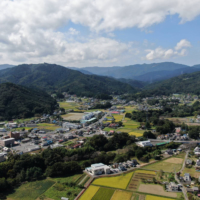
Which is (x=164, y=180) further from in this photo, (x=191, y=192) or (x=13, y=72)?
(x=13, y=72)

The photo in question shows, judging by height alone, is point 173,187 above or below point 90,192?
above

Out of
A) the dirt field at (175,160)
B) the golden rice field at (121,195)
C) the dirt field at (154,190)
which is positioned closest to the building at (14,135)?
the golden rice field at (121,195)

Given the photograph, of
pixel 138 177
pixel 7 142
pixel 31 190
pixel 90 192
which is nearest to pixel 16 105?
pixel 7 142

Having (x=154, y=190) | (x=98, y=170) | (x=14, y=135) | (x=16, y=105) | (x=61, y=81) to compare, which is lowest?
(x=154, y=190)

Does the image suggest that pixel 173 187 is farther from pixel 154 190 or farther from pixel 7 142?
pixel 7 142

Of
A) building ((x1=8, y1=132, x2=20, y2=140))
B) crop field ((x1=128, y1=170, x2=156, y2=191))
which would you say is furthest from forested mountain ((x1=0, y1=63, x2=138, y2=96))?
crop field ((x1=128, y1=170, x2=156, y2=191))

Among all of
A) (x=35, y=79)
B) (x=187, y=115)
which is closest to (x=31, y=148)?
(x=187, y=115)

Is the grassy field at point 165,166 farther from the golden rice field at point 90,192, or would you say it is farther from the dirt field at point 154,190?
the golden rice field at point 90,192
